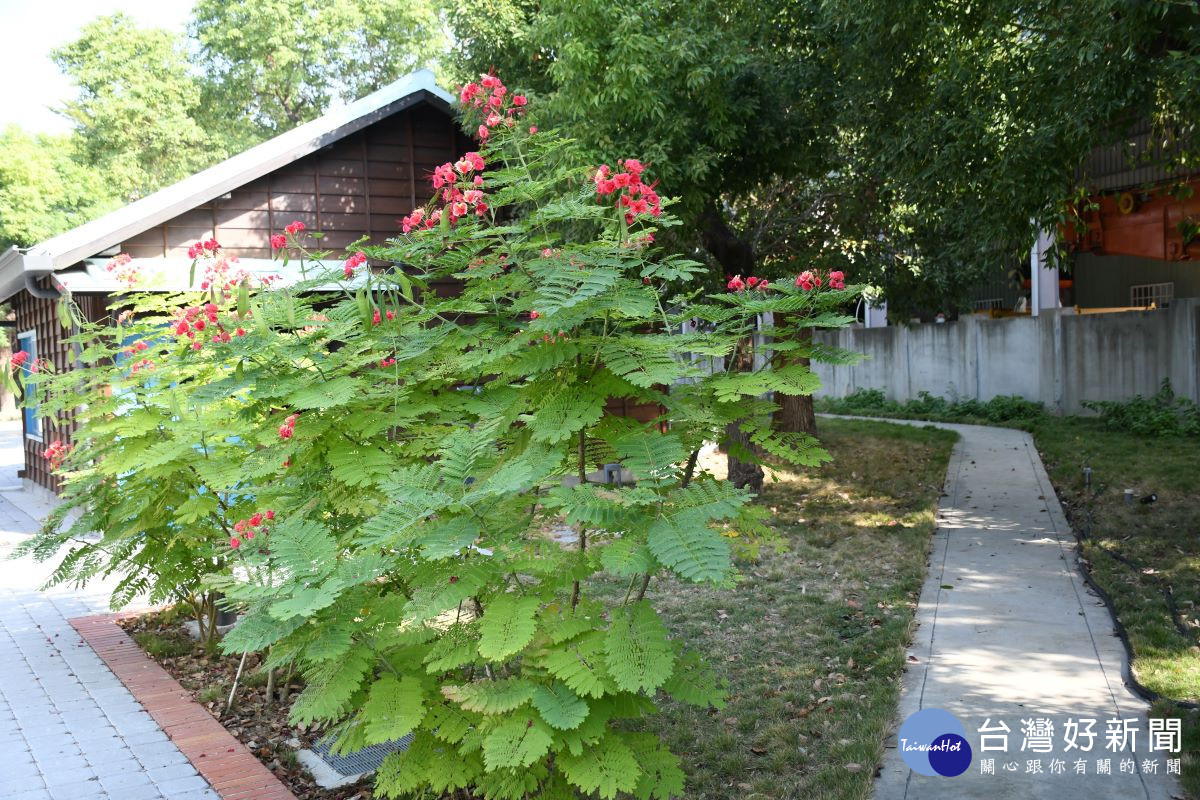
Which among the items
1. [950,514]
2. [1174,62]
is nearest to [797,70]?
[1174,62]

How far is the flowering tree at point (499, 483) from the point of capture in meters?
3.23

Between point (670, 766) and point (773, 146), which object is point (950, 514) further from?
point (670, 766)

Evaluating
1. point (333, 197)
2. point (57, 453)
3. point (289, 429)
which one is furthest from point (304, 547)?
point (333, 197)

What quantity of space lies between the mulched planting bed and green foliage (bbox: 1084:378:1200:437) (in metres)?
12.8

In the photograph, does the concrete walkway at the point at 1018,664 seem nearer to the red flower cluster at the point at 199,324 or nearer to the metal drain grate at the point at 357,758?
the metal drain grate at the point at 357,758

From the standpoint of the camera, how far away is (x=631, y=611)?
344 centimetres

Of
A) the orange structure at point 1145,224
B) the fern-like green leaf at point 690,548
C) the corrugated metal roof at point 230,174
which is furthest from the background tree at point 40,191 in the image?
the fern-like green leaf at point 690,548

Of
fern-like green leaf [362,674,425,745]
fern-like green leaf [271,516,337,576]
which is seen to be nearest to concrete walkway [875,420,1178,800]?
fern-like green leaf [362,674,425,745]

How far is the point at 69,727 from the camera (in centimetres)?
563

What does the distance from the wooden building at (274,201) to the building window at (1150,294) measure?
51.5 feet

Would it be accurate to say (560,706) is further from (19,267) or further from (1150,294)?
(1150,294)

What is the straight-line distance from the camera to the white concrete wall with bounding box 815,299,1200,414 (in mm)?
14992

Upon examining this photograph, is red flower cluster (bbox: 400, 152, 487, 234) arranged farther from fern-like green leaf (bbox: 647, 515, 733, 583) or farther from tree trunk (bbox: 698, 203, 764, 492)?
tree trunk (bbox: 698, 203, 764, 492)

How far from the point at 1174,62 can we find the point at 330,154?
29.9ft
